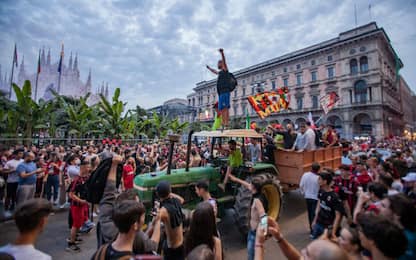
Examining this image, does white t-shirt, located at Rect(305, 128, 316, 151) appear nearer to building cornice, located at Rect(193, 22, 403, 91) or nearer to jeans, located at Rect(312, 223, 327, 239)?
jeans, located at Rect(312, 223, 327, 239)

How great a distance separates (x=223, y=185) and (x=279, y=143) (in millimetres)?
3231

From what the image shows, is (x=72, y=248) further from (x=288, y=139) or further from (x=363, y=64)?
(x=363, y=64)

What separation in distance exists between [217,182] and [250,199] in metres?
1.01

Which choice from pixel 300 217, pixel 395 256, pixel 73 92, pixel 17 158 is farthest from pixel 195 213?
pixel 73 92

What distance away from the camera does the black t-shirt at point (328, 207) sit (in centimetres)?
344

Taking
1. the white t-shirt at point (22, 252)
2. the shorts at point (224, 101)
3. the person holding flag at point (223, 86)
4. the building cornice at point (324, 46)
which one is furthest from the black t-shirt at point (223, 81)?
the building cornice at point (324, 46)

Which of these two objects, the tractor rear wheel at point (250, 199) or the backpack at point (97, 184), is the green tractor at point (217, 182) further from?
the backpack at point (97, 184)

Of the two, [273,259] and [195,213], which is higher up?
[195,213]

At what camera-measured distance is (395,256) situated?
154cm

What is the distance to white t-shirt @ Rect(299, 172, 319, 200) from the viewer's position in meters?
4.37

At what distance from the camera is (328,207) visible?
11.5 ft

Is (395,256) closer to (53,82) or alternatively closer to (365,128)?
(365,128)

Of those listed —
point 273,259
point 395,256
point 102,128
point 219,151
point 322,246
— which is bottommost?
point 273,259

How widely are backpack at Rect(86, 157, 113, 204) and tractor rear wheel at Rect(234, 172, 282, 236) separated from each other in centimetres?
254
